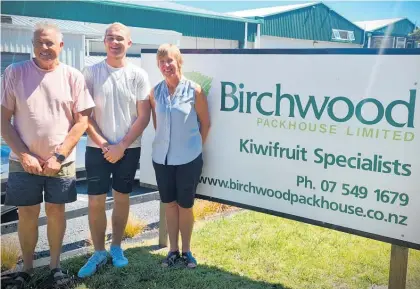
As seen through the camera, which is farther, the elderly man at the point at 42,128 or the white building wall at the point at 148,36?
the white building wall at the point at 148,36

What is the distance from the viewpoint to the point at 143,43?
49.4ft

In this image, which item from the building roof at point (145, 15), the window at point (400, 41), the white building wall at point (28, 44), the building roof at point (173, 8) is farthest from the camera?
the window at point (400, 41)

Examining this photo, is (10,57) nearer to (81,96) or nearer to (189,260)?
(81,96)

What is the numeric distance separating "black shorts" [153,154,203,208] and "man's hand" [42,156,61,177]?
780 millimetres

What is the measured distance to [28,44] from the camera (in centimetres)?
889

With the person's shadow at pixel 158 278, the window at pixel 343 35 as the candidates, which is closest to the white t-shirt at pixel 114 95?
the person's shadow at pixel 158 278

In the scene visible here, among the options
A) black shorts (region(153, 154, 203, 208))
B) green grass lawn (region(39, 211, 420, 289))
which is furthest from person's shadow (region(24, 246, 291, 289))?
black shorts (region(153, 154, 203, 208))

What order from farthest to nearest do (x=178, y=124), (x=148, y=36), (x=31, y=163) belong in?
(x=148, y=36) → (x=178, y=124) → (x=31, y=163)

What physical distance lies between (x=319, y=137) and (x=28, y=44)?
735 centimetres

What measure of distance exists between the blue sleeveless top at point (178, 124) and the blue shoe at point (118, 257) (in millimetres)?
921

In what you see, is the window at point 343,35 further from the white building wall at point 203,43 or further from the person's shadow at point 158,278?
the person's shadow at point 158,278

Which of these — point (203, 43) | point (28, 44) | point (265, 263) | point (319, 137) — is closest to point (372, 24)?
point (203, 43)

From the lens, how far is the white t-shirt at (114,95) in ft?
11.8

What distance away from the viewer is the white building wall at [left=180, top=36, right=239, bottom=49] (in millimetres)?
20848
